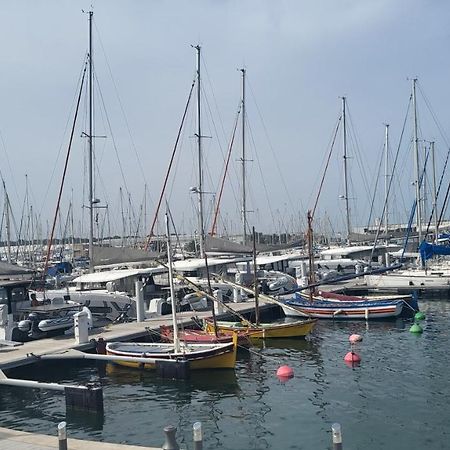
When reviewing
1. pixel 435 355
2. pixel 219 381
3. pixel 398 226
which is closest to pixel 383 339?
pixel 435 355

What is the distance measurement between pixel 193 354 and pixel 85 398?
5.66m

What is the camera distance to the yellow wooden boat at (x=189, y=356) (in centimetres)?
2328

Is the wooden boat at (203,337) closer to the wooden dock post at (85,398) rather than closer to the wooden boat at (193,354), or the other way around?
the wooden boat at (193,354)

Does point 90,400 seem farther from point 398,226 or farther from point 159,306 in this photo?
point 398,226

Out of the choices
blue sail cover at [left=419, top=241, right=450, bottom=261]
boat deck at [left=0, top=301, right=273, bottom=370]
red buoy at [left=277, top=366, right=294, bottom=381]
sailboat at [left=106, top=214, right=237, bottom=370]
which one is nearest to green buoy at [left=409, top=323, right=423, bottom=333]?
boat deck at [left=0, top=301, right=273, bottom=370]

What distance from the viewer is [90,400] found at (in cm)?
1831

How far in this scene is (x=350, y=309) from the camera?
37219 millimetres

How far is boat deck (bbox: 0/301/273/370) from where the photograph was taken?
76.7ft

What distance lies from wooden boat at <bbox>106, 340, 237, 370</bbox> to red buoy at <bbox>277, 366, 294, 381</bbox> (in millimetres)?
1773

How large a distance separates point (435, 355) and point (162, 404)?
1218cm

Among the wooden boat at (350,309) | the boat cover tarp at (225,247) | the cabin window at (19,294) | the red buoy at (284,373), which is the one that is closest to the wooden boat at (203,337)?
the red buoy at (284,373)

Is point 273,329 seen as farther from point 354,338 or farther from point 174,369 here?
point 174,369

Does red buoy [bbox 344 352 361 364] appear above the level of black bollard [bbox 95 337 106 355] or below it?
below

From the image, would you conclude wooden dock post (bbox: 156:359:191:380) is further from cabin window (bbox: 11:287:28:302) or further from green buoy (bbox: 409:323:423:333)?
green buoy (bbox: 409:323:423:333)
